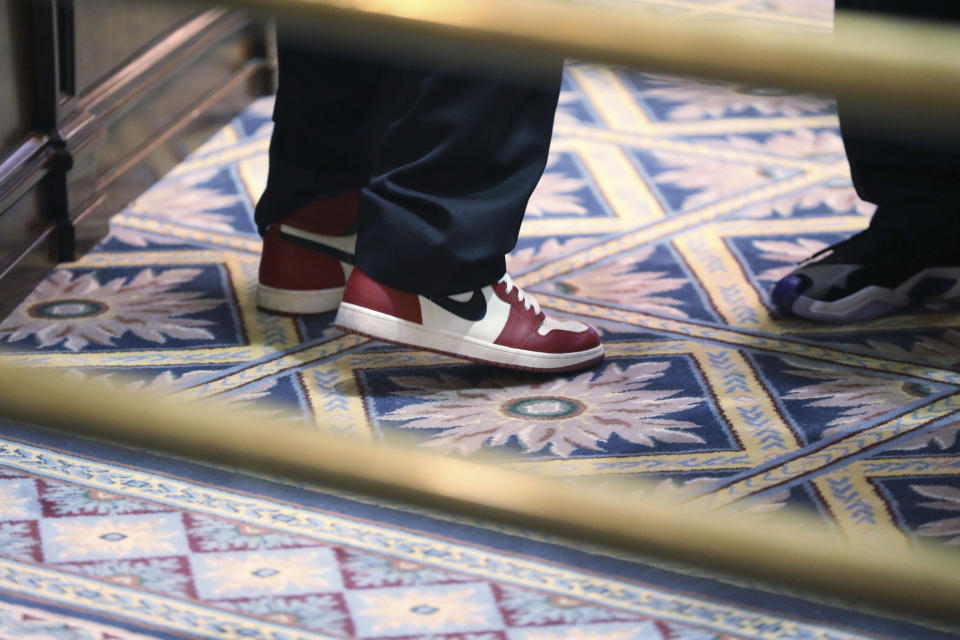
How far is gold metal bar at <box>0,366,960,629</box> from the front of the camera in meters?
0.31

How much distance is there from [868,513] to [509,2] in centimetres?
81

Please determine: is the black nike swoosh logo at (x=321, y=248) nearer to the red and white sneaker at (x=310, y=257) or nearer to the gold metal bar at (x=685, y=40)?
the red and white sneaker at (x=310, y=257)

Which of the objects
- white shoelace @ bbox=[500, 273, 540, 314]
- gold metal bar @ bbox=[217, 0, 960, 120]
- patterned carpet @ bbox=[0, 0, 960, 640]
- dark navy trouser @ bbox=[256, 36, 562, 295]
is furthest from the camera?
white shoelace @ bbox=[500, 273, 540, 314]

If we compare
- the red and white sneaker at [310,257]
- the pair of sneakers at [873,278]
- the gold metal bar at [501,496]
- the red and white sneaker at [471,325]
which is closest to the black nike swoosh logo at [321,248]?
the red and white sneaker at [310,257]

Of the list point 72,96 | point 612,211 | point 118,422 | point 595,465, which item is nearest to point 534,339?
point 595,465

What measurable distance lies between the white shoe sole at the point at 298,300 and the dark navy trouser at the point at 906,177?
625 millimetres

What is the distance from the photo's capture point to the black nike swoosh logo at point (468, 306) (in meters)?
1.21

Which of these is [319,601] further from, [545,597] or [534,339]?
[534,339]

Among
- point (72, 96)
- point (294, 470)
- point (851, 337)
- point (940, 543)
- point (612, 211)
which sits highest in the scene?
point (72, 96)

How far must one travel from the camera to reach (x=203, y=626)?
2.76ft

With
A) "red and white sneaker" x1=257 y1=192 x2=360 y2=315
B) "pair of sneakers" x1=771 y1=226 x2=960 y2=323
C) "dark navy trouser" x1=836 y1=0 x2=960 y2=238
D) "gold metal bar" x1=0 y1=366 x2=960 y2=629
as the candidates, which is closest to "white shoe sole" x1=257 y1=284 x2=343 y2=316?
"red and white sneaker" x1=257 y1=192 x2=360 y2=315

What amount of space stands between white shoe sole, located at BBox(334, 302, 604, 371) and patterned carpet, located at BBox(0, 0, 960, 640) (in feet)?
0.08

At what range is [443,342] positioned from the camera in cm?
123

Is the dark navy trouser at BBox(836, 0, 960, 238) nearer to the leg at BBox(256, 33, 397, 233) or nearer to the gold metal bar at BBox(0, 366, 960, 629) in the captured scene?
the leg at BBox(256, 33, 397, 233)
